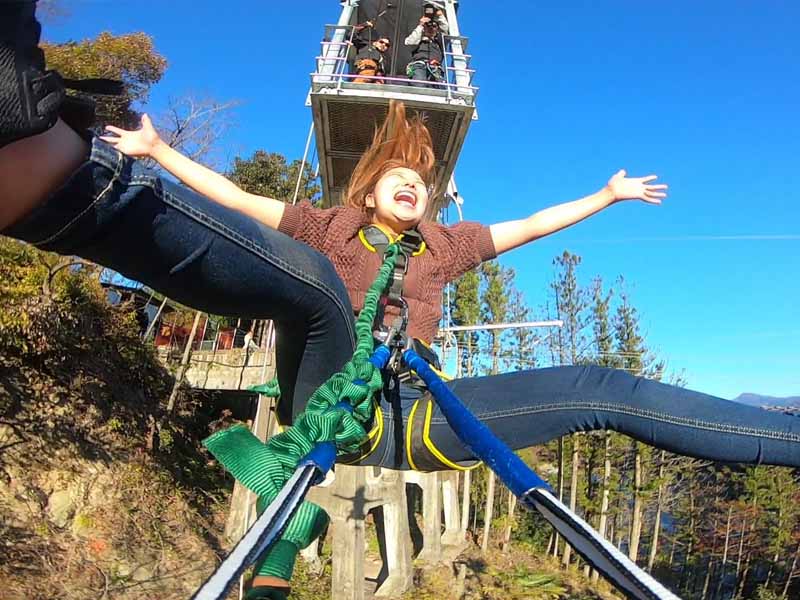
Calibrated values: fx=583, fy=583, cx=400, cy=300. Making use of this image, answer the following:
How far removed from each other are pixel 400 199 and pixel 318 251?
27.5 inches

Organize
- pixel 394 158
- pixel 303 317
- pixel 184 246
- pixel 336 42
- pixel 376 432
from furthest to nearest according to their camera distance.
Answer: pixel 336 42 → pixel 394 158 → pixel 376 432 → pixel 303 317 → pixel 184 246

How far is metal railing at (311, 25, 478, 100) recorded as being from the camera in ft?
24.7

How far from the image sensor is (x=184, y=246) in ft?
3.47

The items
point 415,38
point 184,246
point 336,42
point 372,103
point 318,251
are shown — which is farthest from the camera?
point 415,38

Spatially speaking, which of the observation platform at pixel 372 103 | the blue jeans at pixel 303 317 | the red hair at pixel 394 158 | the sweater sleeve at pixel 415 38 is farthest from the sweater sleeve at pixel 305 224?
the sweater sleeve at pixel 415 38

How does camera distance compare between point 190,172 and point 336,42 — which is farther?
point 336,42

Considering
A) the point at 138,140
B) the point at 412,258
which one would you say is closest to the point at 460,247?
the point at 412,258

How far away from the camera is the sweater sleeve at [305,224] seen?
2.03 metres

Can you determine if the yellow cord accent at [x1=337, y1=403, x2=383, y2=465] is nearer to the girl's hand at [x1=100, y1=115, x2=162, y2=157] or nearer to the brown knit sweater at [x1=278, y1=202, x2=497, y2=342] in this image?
the brown knit sweater at [x1=278, y1=202, x2=497, y2=342]

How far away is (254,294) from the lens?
1223 mm

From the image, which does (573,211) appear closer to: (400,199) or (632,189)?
(632,189)

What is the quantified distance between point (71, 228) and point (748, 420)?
5.36ft

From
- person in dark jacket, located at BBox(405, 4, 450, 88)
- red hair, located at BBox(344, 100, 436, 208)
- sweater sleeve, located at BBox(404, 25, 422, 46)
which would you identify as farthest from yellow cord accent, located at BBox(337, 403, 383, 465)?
sweater sleeve, located at BBox(404, 25, 422, 46)

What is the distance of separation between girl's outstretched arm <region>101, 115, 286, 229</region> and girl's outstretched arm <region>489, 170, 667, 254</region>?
0.88 metres
